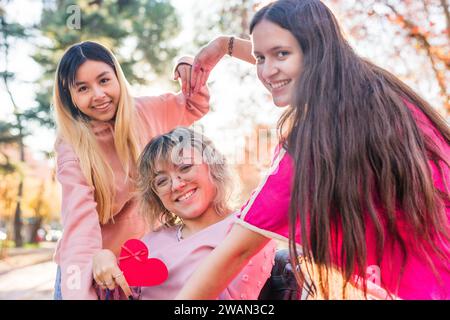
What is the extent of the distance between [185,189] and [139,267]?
20cm

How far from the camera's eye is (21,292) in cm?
340

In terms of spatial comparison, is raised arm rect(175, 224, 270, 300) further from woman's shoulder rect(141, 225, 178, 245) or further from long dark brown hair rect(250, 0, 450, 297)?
woman's shoulder rect(141, 225, 178, 245)

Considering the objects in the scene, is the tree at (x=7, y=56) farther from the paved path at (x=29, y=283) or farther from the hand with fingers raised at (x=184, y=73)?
the hand with fingers raised at (x=184, y=73)

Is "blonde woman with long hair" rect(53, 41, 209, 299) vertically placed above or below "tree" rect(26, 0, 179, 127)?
below

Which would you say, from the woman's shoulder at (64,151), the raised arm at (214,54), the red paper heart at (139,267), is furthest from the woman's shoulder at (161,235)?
the raised arm at (214,54)

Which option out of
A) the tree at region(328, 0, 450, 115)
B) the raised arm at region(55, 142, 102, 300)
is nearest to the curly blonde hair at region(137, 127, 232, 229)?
the raised arm at region(55, 142, 102, 300)

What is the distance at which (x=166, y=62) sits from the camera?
15.5 feet

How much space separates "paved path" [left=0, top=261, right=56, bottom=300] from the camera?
326 centimetres

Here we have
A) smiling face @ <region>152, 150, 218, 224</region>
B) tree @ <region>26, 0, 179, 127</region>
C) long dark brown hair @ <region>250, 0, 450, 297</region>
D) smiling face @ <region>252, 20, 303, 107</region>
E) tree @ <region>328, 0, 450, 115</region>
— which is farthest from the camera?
tree @ <region>26, 0, 179, 127</region>

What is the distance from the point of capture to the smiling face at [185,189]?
47.3 inches

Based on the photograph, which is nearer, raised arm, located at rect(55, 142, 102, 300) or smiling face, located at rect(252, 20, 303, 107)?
smiling face, located at rect(252, 20, 303, 107)

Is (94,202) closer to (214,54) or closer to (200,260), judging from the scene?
(200,260)

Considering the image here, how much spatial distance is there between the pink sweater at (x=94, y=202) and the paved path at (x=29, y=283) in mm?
1738
